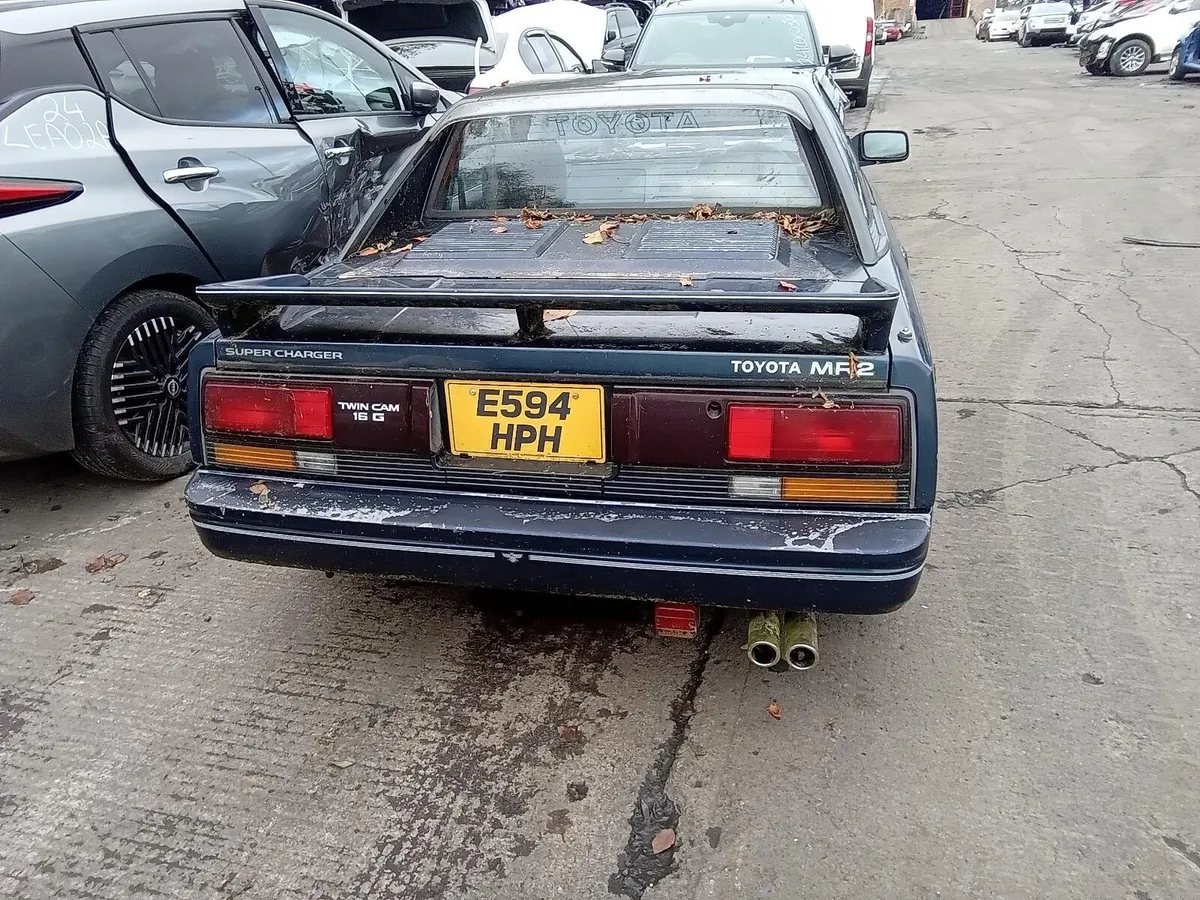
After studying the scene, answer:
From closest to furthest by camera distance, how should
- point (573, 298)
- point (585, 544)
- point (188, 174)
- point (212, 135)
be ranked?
point (573, 298) → point (585, 544) → point (188, 174) → point (212, 135)

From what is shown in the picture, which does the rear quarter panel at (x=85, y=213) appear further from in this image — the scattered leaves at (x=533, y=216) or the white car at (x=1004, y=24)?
the white car at (x=1004, y=24)

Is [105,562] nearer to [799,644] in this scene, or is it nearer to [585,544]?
[585,544]

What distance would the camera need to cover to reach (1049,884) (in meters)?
1.97

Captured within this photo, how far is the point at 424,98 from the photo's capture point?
17.1 feet

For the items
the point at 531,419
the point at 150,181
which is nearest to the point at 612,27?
the point at 150,181

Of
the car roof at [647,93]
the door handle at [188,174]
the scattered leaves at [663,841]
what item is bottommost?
the scattered leaves at [663,841]

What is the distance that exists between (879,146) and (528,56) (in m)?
5.32

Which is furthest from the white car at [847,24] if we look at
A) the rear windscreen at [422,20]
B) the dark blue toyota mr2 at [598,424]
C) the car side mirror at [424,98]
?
the dark blue toyota mr2 at [598,424]

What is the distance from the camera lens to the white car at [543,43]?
28.3 ft

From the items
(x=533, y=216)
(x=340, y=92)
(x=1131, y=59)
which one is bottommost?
(x=1131, y=59)

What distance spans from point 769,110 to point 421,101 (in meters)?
2.80

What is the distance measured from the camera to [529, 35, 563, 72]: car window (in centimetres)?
876

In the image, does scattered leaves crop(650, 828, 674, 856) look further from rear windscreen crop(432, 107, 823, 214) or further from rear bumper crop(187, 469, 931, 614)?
rear windscreen crop(432, 107, 823, 214)

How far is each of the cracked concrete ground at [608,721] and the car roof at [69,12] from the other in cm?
186
